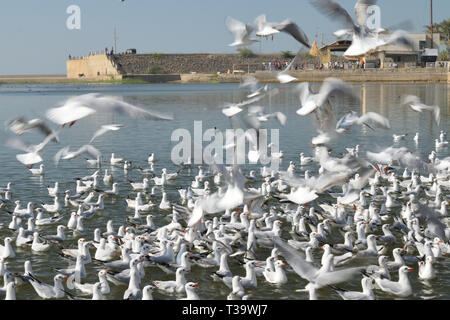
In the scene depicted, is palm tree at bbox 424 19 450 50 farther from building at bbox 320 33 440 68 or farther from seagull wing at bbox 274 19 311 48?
seagull wing at bbox 274 19 311 48

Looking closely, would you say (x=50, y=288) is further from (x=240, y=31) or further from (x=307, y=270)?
(x=240, y=31)

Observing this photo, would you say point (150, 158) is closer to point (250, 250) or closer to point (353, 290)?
point (250, 250)

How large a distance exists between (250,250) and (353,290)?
8.29ft

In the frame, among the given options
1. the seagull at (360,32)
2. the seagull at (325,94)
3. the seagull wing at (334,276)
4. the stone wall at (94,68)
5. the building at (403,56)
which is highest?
the stone wall at (94,68)

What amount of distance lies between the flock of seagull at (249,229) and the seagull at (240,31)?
40 mm

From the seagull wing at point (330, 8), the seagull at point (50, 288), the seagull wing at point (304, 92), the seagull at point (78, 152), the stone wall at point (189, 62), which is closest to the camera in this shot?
the seagull wing at point (330, 8)

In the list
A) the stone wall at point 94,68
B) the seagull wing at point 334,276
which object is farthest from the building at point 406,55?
the seagull wing at point 334,276

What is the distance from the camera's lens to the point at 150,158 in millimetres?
23859

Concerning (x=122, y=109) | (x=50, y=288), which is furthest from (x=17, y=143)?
(x=122, y=109)

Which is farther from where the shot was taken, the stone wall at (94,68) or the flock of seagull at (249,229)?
the stone wall at (94,68)

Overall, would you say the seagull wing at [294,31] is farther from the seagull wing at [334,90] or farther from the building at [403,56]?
the building at [403,56]

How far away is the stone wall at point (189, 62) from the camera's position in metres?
136

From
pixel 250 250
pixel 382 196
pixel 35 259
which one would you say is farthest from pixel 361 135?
pixel 35 259

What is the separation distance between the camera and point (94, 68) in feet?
460
